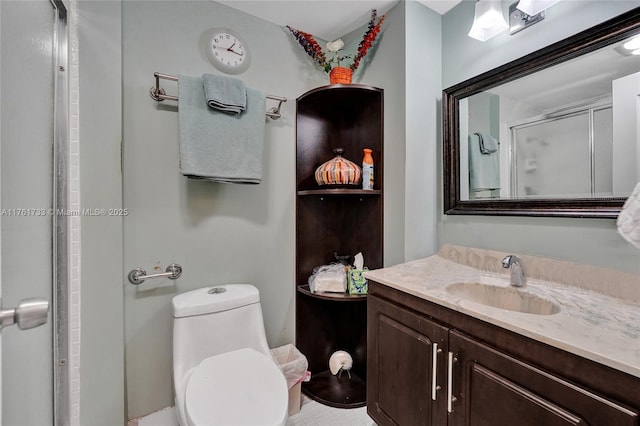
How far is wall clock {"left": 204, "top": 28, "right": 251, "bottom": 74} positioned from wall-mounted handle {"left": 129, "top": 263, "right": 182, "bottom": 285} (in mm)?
1116

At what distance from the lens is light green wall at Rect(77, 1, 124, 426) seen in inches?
47.6

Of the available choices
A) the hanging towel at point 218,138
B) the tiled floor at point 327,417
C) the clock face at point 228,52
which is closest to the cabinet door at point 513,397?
the tiled floor at point 327,417

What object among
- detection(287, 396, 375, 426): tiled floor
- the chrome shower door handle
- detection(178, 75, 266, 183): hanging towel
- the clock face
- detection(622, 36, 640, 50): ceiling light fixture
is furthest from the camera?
the clock face

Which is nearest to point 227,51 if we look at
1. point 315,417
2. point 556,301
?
point 556,301

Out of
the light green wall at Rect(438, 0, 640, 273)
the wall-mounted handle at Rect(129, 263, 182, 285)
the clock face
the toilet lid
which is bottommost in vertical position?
the toilet lid

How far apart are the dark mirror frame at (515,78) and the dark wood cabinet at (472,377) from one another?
0.63m

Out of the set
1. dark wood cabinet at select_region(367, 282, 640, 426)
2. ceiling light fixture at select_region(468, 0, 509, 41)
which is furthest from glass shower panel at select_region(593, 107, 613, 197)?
dark wood cabinet at select_region(367, 282, 640, 426)

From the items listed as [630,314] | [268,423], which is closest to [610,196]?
[630,314]

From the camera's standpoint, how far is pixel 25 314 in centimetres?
48

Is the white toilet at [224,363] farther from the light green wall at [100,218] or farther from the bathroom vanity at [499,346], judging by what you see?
the bathroom vanity at [499,346]

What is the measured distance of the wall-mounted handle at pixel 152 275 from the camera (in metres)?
1.37

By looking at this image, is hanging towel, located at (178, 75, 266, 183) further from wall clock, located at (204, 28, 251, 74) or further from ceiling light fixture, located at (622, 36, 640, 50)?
ceiling light fixture, located at (622, 36, 640, 50)

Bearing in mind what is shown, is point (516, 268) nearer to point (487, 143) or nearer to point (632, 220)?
point (632, 220)

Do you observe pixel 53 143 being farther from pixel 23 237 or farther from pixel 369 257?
pixel 369 257
